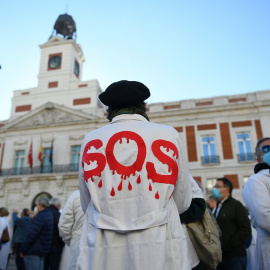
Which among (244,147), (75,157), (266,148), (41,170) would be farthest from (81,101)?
(266,148)

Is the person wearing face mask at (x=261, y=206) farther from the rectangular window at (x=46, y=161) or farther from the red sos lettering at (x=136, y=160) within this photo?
the rectangular window at (x=46, y=161)

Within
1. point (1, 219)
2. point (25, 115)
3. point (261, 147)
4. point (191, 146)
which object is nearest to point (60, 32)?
point (25, 115)

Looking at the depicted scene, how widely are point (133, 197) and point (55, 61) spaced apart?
26591 millimetres

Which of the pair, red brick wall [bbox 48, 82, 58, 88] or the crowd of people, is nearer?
the crowd of people

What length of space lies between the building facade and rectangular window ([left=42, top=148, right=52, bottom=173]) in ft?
0.26

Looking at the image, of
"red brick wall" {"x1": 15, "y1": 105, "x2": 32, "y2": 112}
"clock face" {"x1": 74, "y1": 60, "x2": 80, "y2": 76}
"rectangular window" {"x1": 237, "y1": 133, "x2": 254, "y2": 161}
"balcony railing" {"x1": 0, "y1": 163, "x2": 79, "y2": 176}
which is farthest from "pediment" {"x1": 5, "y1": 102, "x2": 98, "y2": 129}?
"rectangular window" {"x1": 237, "y1": 133, "x2": 254, "y2": 161}

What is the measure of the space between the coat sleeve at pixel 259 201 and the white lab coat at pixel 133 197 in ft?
3.30

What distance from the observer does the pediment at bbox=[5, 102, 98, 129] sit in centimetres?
2192

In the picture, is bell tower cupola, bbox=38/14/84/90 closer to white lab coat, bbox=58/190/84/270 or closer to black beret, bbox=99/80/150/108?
white lab coat, bbox=58/190/84/270

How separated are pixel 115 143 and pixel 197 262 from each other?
3.72 feet

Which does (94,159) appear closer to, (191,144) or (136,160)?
(136,160)

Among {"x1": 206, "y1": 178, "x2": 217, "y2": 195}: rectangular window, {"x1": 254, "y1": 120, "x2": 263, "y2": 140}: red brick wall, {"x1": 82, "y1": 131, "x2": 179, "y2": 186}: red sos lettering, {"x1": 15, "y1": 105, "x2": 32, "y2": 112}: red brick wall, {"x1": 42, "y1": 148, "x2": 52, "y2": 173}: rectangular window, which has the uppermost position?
{"x1": 15, "y1": 105, "x2": 32, "y2": 112}: red brick wall

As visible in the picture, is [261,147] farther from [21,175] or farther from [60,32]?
[60,32]

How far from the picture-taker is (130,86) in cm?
203
